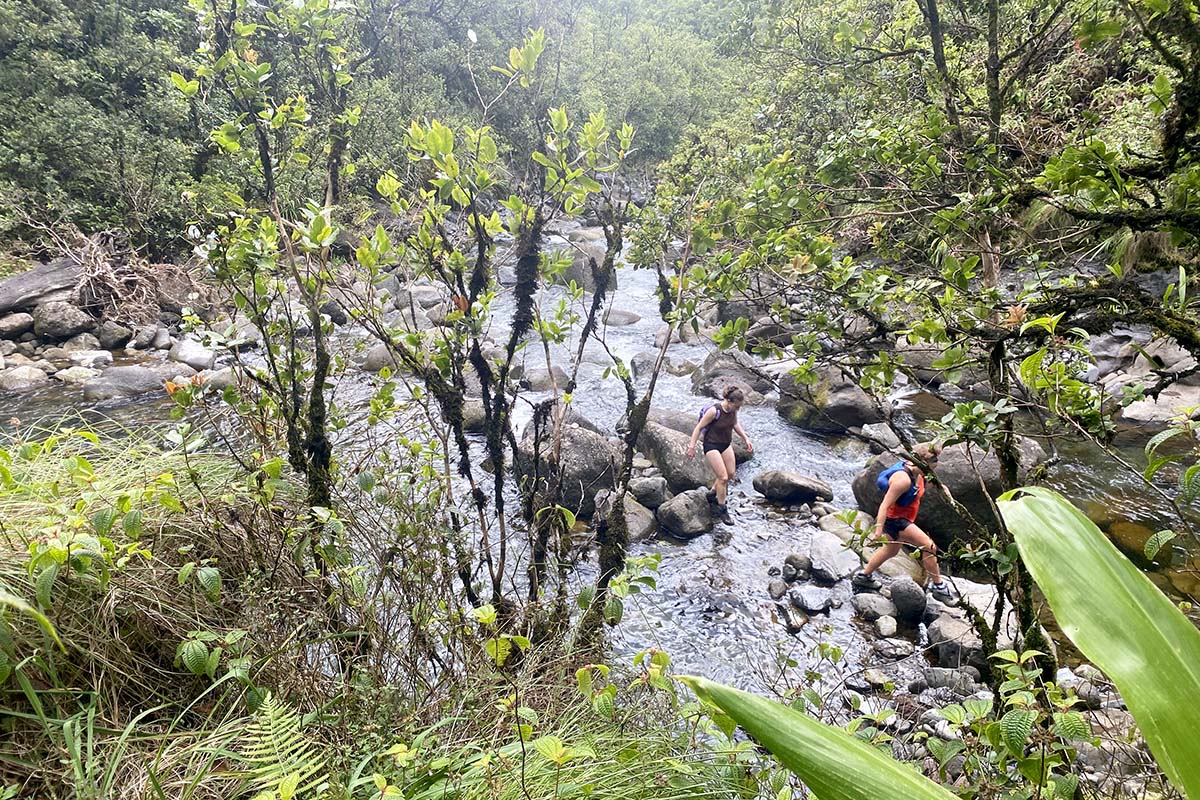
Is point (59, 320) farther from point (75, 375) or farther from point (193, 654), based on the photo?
point (193, 654)

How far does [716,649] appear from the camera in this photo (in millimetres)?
4602

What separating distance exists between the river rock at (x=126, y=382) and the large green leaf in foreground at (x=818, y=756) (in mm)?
9154

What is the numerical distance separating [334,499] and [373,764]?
1403 millimetres

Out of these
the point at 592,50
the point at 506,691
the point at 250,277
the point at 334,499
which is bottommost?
the point at 506,691

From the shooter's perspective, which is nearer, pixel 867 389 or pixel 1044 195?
pixel 1044 195

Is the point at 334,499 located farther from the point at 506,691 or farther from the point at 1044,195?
the point at 1044,195

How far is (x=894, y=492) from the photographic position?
5.11 meters

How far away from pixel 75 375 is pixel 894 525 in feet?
34.8

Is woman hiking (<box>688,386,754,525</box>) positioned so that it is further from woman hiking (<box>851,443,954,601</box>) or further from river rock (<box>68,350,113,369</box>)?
river rock (<box>68,350,113,369</box>)

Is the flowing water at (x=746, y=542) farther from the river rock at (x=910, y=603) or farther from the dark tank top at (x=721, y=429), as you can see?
the dark tank top at (x=721, y=429)

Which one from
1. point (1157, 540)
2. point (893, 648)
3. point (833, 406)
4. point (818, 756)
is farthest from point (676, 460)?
point (818, 756)

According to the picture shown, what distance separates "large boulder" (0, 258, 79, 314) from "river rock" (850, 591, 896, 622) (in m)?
12.4

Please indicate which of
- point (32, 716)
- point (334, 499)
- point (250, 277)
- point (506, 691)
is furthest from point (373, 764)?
point (250, 277)

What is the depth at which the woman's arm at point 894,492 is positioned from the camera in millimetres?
5059
